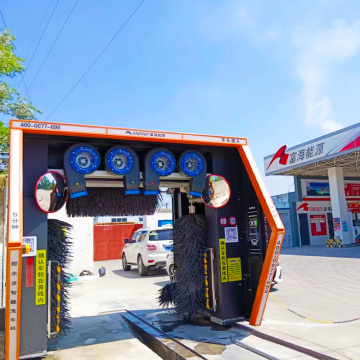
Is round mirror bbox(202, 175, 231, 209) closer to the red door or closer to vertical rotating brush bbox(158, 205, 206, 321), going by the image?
vertical rotating brush bbox(158, 205, 206, 321)

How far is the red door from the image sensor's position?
19484 mm

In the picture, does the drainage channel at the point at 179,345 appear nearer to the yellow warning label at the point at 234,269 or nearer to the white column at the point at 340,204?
the yellow warning label at the point at 234,269

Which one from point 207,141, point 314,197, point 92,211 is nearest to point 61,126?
point 92,211

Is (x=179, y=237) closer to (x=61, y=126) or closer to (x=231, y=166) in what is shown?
(x=231, y=166)

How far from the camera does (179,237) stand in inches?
243

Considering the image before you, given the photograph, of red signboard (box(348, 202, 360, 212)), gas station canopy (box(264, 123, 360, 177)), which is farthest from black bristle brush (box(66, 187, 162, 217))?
red signboard (box(348, 202, 360, 212))

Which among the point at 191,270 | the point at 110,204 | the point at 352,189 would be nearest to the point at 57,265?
the point at 110,204

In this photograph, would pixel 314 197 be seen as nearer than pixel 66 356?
No

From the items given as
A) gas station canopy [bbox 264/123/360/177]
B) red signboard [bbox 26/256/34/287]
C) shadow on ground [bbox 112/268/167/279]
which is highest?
gas station canopy [bbox 264/123/360/177]

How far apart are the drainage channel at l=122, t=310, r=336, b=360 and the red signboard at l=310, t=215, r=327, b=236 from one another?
2248cm

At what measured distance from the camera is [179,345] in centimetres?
476

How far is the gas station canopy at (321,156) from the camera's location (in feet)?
61.2

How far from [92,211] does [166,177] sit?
1.37 meters

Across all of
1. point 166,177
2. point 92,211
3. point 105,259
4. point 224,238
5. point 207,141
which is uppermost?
point 207,141
